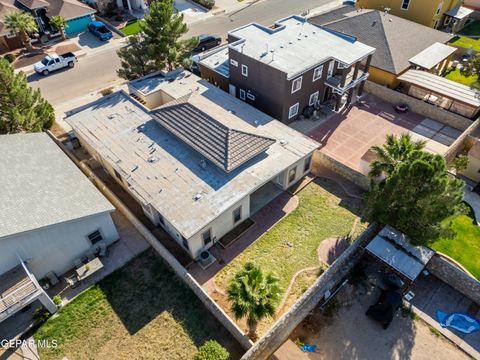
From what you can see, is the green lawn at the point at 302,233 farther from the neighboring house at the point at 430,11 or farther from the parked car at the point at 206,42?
the neighboring house at the point at 430,11

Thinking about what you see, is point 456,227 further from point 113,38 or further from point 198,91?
point 113,38

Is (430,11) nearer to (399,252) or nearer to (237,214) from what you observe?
(399,252)

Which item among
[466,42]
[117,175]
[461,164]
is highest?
[466,42]

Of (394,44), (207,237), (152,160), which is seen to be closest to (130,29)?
(152,160)

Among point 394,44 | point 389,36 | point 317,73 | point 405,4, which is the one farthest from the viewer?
point 405,4
